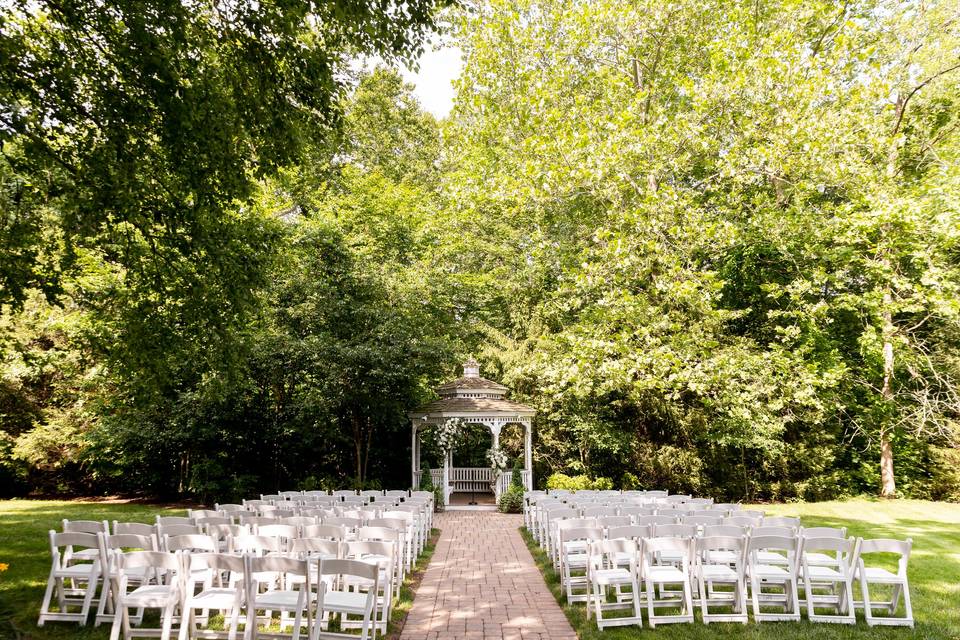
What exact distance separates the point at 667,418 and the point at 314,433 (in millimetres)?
11423

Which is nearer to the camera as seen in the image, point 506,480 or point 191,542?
point 191,542

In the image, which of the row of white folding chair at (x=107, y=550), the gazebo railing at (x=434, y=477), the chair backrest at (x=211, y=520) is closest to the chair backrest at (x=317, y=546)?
the row of white folding chair at (x=107, y=550)

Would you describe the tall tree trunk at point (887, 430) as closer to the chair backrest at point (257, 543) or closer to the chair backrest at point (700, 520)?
the chair backrest at point (700, 520)

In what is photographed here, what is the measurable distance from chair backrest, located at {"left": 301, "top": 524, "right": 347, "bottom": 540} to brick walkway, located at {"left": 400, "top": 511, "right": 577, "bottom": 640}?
1.19 meters

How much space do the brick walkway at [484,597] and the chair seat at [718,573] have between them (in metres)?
1.63

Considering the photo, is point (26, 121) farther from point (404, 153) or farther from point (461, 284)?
point (404, 153)

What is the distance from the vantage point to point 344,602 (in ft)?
16.6

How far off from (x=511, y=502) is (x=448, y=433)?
2.83 m

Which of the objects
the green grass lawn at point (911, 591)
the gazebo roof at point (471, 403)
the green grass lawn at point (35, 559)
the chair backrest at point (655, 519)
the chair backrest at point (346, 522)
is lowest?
the green grass lawn at point (911, 591)

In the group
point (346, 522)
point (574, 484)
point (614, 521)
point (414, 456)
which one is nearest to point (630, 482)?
point (574, 484)

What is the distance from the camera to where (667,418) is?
18.8 meters

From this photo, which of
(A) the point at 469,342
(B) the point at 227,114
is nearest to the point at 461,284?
(A) the point at 469,342

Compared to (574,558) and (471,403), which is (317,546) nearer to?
(574,558)

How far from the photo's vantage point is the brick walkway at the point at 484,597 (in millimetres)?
5797
